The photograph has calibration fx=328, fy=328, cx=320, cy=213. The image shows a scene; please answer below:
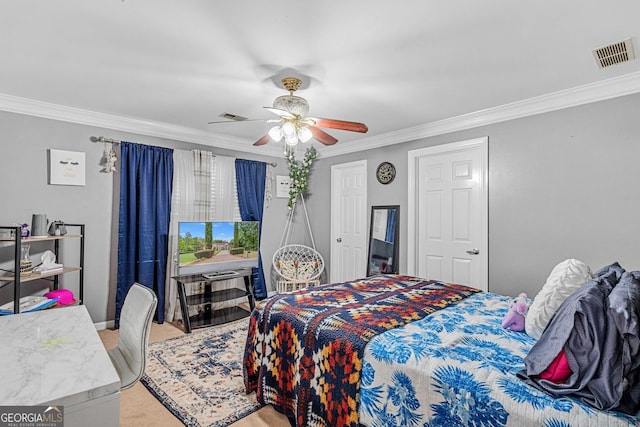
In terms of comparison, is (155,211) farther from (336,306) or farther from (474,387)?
(474,387)

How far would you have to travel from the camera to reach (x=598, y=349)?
1250 mm

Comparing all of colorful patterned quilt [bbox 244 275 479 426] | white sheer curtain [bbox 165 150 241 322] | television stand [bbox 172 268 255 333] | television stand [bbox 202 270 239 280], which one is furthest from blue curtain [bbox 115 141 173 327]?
colorful patterned quilt [bbox 244 275 479 426]

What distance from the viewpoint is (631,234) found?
2.67 m

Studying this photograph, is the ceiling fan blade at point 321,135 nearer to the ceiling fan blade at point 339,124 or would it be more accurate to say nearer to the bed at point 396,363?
the ceiling fan blade at point 339,124

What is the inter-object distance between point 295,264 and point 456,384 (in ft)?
12.3

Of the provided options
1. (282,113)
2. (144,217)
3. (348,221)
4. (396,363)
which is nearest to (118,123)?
(144,217)

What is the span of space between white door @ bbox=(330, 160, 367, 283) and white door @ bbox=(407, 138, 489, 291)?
0.81 m

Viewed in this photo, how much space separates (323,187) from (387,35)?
3375mm

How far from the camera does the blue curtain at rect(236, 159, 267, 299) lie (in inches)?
190

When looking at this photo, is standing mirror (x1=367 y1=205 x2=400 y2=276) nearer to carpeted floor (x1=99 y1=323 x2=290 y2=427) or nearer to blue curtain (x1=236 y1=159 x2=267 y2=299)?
blue curtain (x1=236 y1=159 x2=267 y2=299)

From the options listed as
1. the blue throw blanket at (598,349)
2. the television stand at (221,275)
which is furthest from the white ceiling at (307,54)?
the television stand at (221,275)

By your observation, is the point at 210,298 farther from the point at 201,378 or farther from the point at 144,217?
the point at 201,378

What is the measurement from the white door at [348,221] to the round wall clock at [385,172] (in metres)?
0.25

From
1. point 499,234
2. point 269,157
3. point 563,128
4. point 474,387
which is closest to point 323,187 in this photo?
point 269,157
